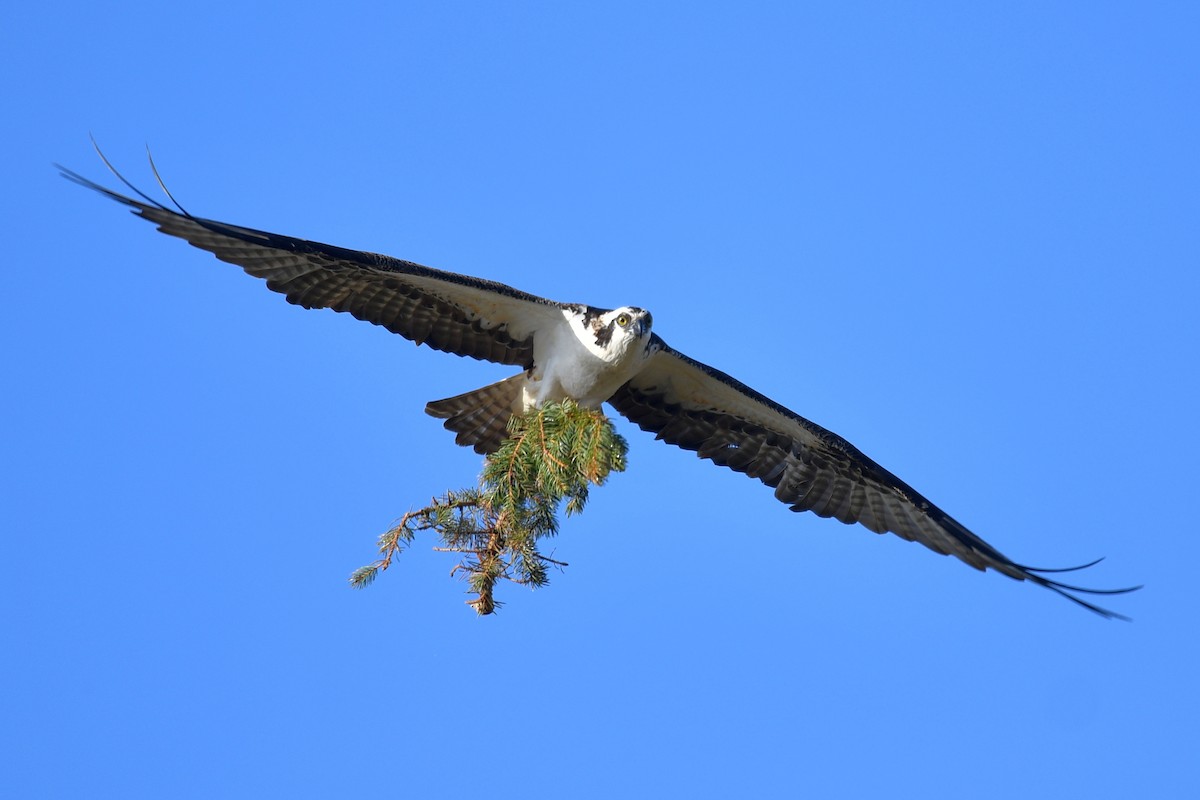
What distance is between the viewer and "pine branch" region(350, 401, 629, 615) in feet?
23.2

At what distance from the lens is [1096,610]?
8.02 meters

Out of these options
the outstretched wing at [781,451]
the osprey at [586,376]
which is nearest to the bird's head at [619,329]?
the osprey at [586,376]

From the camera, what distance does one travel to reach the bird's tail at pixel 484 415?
9.14 metres

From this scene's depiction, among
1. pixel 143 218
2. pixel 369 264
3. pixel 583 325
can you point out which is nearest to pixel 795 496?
pixel 583 325

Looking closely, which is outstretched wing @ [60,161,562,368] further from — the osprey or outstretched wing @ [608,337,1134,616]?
outstretched wing @ [608,337,1134,616]

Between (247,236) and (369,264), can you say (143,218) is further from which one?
(369,264)

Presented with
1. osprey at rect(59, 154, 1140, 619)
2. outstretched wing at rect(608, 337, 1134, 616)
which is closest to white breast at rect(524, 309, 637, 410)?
osprey at rect(59, 154, 1140, 619)

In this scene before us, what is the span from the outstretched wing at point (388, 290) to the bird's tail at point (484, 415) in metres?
0.30

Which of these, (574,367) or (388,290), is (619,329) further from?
(388,290)

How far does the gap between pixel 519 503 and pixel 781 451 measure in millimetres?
3468

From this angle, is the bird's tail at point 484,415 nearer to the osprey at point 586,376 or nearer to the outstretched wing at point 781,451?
the osprey at point 586,376

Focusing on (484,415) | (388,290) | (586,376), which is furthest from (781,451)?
(388,290)

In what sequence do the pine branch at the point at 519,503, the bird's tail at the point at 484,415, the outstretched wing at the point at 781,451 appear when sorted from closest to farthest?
1. the pine branch at the point at 519,503
2. the bird's tail at the point at 484,415
3. the outstretched wing at the point at 781,451

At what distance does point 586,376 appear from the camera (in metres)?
8.79
